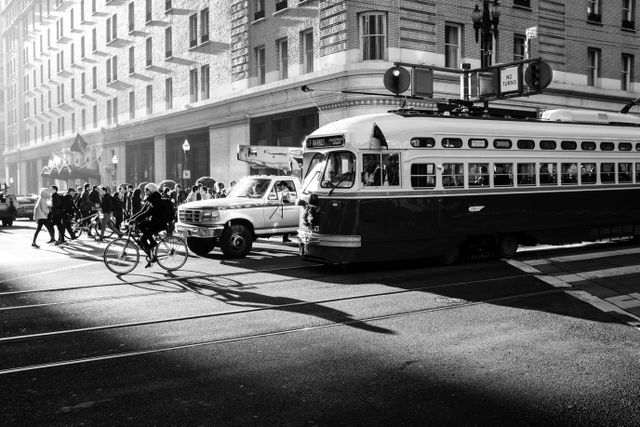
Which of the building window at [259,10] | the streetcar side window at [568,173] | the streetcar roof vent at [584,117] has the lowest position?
the streetcar side window at [568,173]

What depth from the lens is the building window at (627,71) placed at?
33.4 metres

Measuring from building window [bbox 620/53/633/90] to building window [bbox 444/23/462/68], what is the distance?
38.3 feet

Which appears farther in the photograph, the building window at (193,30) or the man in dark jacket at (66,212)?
the building window at (193,30)

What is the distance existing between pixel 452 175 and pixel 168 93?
3031cm

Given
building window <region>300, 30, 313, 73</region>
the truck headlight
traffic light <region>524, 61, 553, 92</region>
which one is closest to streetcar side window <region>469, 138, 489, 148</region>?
traffic light <region>524, 61, 553, 92</region>

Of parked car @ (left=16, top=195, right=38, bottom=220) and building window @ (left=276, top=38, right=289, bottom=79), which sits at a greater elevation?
building window @ (left=276, top=38, right=289, bottom=79)

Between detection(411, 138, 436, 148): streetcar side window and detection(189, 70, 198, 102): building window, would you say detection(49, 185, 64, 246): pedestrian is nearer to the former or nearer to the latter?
detection(411, 138, 436, 148): streetcar side window

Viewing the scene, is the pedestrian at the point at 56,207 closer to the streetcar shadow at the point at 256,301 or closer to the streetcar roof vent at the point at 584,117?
the streetcar shadow at the point at 256,301

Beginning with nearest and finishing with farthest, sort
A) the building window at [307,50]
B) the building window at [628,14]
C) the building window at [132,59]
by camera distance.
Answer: the building window at [307,50] → the building window at [628,14] → the building window at [132,59]

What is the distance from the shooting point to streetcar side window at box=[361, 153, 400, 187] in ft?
40.8

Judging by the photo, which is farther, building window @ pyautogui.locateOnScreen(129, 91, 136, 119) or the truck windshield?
building window @ pyautogui.locateOnScreen(129, 91, 136, 119)

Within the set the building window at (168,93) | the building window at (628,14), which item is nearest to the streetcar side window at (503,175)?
the building window at (628,14)

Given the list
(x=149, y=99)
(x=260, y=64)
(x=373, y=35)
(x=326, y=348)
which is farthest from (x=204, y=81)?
(x=326, y=348)

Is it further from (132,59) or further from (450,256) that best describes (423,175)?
(132,59)
